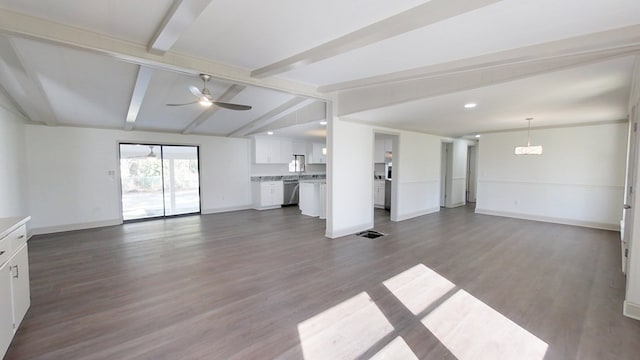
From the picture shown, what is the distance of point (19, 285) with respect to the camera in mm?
2297

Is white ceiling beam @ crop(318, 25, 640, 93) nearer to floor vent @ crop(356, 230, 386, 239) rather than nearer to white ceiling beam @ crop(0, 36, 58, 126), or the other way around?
floor vent @ crop(356, 230, 386, 239)

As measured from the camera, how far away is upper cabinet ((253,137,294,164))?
864 centimetres

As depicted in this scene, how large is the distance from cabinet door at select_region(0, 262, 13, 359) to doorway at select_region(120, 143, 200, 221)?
5.29 m

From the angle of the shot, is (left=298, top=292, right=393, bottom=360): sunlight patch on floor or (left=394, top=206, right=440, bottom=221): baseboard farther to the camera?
(left=394, top=206, right=440, bottom=221): baseboard

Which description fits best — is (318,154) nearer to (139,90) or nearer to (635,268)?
(139,90)

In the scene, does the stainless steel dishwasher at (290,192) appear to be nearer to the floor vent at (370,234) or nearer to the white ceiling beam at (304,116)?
the white ceiling beam at (304,116)

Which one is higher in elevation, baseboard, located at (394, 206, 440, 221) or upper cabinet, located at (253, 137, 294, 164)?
upper cabinet, located at (253, 137, 294, 164)

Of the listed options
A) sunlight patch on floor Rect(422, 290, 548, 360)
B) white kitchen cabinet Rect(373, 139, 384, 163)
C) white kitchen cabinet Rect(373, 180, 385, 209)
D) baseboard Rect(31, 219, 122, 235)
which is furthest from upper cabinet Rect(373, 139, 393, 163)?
baseboard Rect(31, 219, 122, 235)

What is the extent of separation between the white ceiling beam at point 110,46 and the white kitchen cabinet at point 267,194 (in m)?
4.84

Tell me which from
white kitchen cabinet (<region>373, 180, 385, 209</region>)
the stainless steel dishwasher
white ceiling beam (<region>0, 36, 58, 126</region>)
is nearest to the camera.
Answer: white ceiling beam (<region>0, 36, 58, 126</region>)

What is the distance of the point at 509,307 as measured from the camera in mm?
2693

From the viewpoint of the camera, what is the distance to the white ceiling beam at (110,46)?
2.35m

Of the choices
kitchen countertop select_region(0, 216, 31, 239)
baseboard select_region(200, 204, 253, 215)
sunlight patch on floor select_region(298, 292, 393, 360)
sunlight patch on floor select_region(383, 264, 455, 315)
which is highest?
kitchen countertop select_region(0, 216, 31, 239)

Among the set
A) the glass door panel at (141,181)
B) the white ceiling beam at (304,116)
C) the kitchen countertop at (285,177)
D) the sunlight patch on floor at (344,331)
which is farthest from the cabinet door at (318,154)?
the sunlight patch on floor at (344,331)
